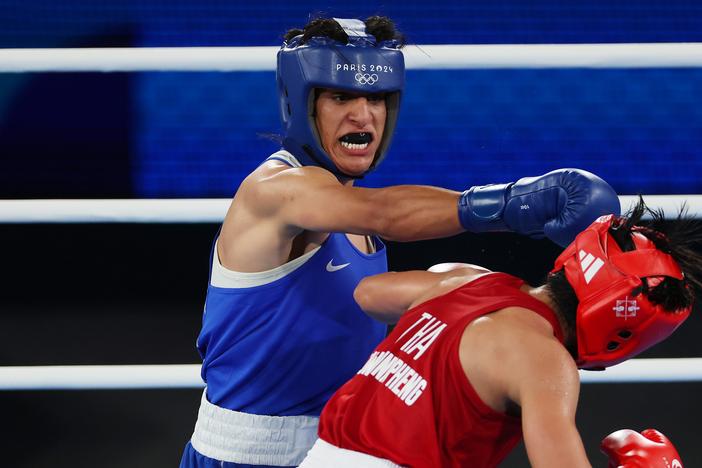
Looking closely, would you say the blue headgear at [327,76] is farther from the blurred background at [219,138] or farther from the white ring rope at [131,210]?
the blurred background at [219,138]

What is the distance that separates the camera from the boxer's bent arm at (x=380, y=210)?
201cm

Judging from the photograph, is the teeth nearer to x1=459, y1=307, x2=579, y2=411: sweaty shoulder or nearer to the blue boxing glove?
the blue boxing glove

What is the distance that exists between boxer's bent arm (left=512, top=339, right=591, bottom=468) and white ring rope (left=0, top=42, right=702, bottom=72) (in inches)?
52.8

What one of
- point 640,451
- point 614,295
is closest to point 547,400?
point 614,295

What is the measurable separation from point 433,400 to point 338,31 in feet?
2.95

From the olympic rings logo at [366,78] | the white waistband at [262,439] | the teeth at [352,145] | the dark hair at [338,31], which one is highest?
the dark hair at [338,31]

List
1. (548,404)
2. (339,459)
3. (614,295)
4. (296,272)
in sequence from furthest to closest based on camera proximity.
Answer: (296,272), (339,459), (614,295), (548,404)

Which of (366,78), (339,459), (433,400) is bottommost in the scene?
(339,459)

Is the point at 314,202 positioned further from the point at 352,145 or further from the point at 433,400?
the point at 433,400

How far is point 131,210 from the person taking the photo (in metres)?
2.86

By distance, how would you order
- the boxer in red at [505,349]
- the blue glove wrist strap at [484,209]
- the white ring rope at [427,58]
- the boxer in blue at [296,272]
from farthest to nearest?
the white ring rope at [427,58], the boxer in blue at [296,272], the blue glove wrist strap at [484,209], the boxer in red at [505,349]

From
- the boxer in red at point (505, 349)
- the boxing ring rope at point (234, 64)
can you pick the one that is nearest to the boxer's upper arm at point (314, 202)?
the boxer in red at point (505, 349)

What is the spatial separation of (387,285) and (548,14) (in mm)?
2375

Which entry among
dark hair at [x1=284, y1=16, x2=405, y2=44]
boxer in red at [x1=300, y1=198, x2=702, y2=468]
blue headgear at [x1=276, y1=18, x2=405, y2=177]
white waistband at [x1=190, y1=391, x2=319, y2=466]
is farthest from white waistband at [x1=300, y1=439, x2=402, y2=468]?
dark hair at [x1=284, y1=16, x2=405, y2=44]
